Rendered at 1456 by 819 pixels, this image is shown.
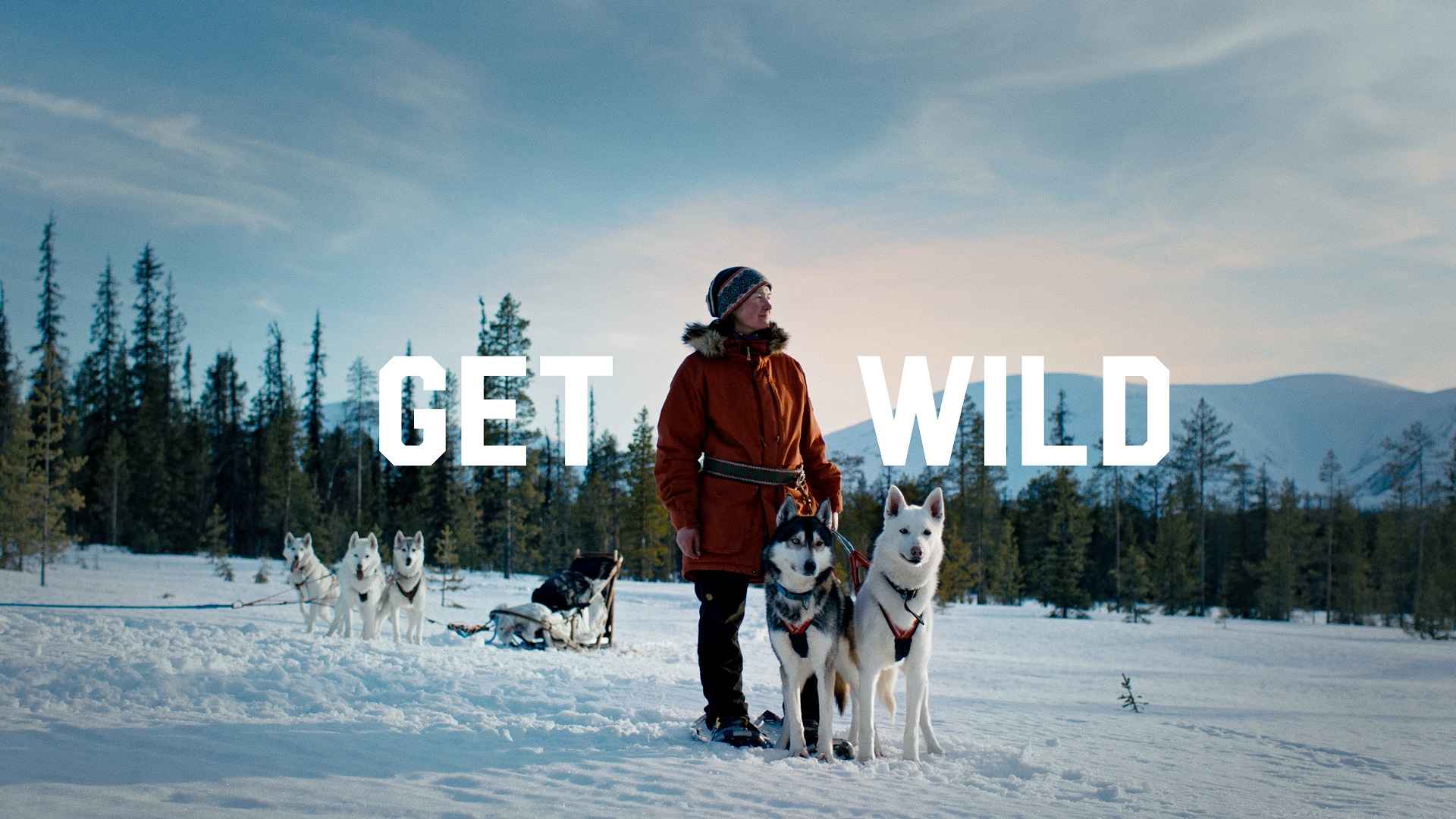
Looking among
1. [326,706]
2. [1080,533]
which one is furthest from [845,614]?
[1080,533]

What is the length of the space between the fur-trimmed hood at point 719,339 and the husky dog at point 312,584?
25.3 ft

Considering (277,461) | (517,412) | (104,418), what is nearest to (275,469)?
(277,461)

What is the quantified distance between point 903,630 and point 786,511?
0.88 metres

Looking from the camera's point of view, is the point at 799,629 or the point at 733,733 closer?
the point at 799,629

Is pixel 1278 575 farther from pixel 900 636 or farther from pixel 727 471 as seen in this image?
pixel 727 471

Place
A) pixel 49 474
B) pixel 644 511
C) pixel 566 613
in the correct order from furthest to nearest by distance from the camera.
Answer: pixel 644 511
pixel 49 474
pixel 566 613

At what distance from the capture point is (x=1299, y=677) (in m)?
13.6

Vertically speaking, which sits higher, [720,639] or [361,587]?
[720,639]

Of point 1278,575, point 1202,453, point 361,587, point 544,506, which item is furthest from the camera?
point 544,506

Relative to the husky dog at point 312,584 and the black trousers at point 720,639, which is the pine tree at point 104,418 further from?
the black trousers at point 720,639

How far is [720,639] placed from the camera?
4.57 metres

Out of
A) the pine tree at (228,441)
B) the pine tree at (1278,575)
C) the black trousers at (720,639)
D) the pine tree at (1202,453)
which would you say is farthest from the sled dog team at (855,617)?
the pine tree at (228,441)

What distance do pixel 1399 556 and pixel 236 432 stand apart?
5804cm

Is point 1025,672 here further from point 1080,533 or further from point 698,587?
point 1080,533
